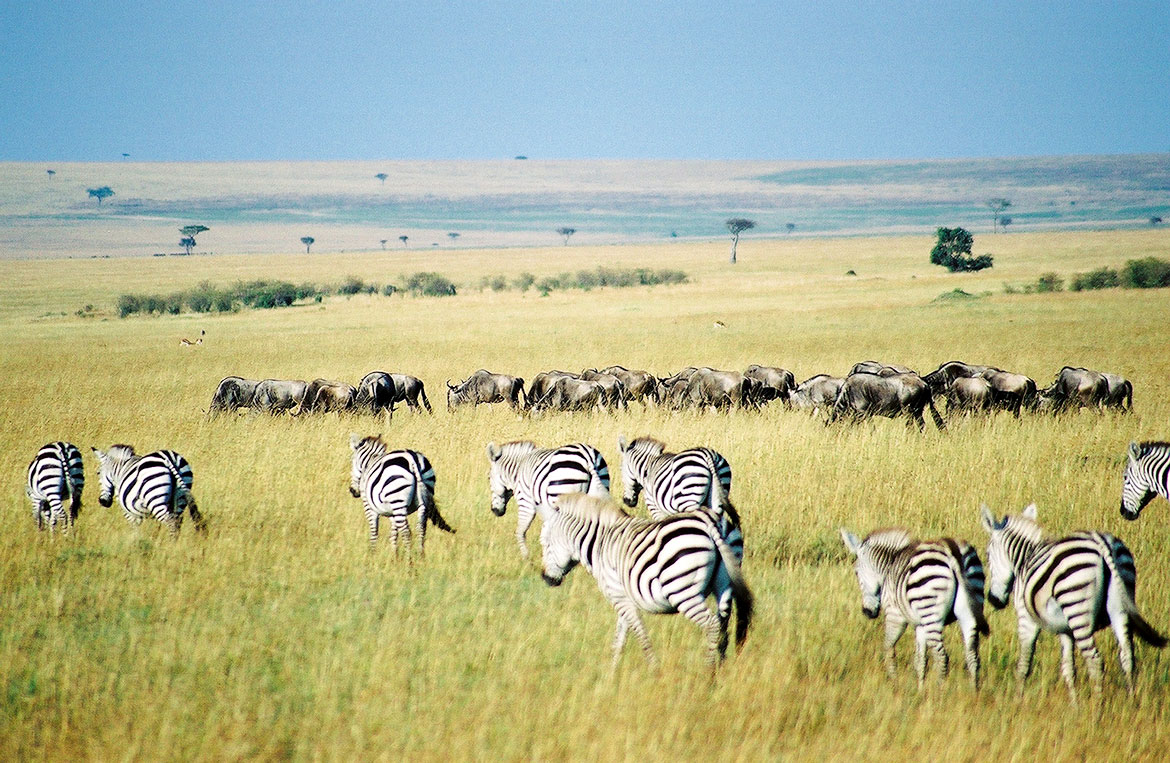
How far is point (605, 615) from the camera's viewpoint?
7.41 m

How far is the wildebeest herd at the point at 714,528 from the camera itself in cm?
574

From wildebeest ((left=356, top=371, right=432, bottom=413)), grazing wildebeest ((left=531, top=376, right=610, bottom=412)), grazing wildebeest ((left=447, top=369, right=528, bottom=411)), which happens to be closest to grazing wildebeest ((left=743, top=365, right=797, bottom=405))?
grazing wildebeest ((left=531, top=376, right=610, bottom=412))

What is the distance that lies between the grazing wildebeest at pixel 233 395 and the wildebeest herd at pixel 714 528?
8373mm

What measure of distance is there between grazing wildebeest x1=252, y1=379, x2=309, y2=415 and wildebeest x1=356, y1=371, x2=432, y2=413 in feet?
3.92

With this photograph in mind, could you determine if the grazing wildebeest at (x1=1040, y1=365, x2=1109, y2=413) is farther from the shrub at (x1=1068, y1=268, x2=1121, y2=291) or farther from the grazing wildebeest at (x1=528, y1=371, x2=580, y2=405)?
the shrub at (x1=1068, y1=268, x2=1121, y2=291)

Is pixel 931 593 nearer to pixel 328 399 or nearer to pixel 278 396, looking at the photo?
pixel 328 399

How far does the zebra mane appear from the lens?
648cm

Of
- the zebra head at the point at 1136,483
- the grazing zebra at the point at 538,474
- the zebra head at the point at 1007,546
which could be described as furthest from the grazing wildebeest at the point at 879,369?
the zebra head at the point at 1007,546

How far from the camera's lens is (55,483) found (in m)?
9.64

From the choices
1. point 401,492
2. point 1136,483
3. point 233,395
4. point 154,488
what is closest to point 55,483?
point 154,488

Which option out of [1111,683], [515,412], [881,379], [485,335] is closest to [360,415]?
[515,412]

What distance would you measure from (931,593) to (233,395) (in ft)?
52.5

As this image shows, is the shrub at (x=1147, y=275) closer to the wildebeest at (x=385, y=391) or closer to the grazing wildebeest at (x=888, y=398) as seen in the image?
the grazing wildebeest at (x=888, y=398)

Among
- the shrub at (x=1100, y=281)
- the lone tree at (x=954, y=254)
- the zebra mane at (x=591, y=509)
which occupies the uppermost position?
the lone tree at (x=954, y=254)
